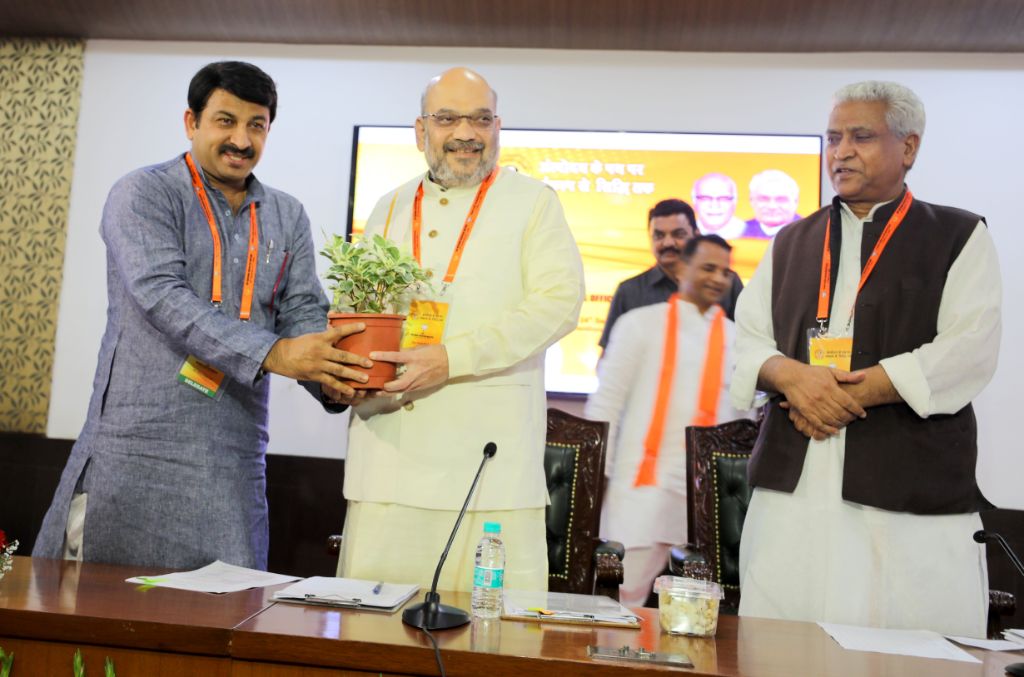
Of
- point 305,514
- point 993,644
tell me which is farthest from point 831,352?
point 305,514

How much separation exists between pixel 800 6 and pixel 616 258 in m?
1.32

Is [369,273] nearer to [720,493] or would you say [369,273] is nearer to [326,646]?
[326,646]

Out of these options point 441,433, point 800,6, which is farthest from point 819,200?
point 441,433

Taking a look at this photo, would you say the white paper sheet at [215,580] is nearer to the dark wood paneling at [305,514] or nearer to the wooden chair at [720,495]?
the wooden chair at [720,495]

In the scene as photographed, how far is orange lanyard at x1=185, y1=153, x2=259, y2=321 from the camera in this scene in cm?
221

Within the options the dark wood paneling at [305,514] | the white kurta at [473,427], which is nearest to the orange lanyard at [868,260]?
the white kurta at [473,427]

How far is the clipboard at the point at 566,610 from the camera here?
1.58 m

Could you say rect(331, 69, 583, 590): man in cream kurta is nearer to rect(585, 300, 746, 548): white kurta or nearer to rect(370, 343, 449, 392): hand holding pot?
rect(370, 343, 449, 392): hand holding pot

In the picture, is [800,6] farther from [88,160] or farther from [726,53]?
[88,160]

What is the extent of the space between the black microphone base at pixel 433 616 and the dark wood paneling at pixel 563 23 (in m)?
2.97

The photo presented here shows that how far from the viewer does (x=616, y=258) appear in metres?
3.96

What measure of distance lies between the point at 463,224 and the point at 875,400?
1.12 meters

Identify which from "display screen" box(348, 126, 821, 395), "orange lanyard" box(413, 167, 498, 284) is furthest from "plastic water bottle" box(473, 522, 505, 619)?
"display screen" box(348, 126, 821, 395)

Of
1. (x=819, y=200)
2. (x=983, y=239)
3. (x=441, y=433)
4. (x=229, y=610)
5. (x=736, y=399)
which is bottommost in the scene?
(x=229, y=610)
